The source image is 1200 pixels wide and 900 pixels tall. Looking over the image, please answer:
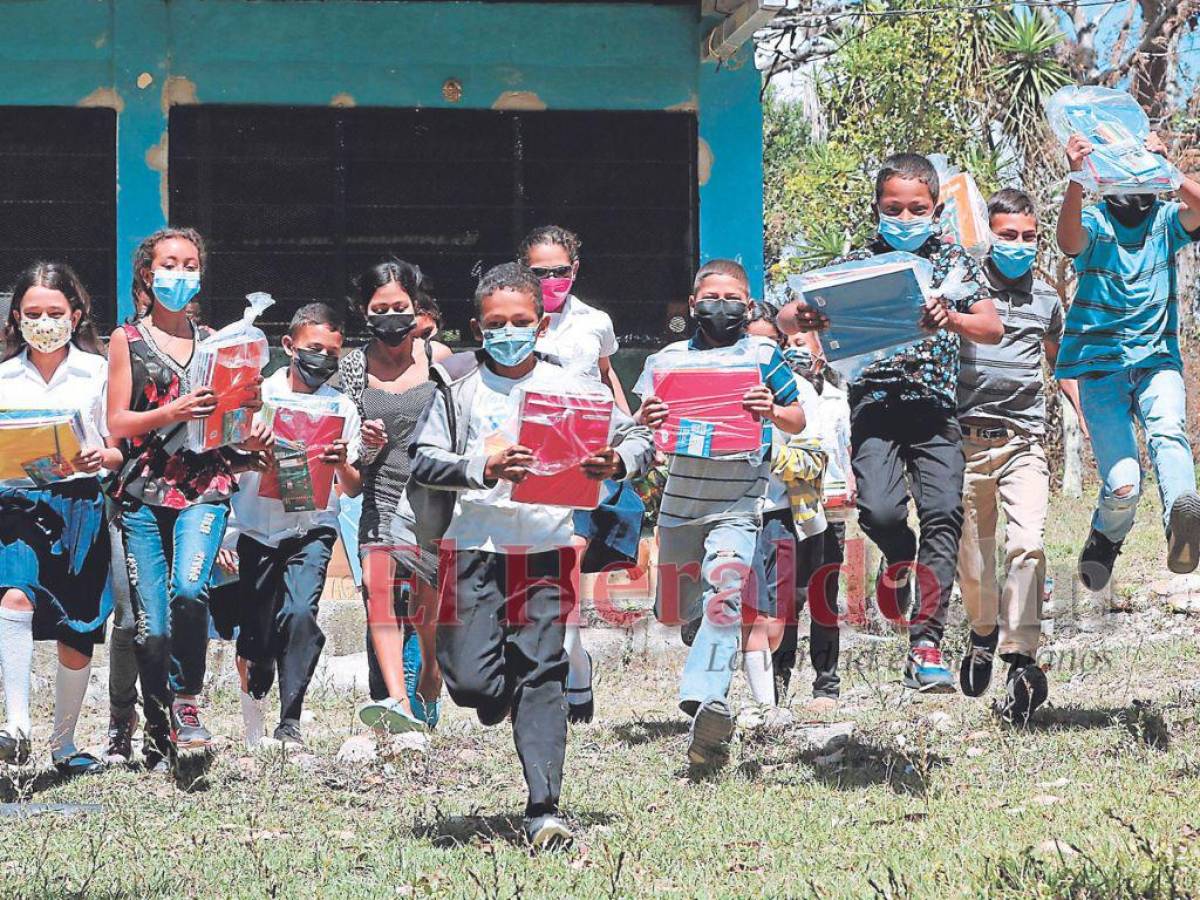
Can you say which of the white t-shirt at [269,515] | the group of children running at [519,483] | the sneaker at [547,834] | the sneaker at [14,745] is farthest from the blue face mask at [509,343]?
the sneaker at [14,745]

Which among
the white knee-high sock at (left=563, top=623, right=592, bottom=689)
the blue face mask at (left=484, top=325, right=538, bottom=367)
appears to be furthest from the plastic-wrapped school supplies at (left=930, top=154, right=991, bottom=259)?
the white knee-high sock at (left=563, top=623, right=592, bottom=689)

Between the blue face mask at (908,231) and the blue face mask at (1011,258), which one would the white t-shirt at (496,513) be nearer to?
the blue face mask at (908,231)

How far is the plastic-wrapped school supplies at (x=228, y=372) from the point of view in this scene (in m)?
6.41

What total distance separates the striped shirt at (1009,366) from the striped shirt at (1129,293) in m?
0.39

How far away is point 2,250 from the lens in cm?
1223

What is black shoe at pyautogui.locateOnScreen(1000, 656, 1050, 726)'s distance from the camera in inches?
280

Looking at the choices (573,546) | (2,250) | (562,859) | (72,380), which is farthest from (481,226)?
(562,859)

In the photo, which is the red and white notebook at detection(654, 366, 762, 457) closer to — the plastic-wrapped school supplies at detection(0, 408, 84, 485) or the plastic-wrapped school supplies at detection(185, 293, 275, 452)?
the plastic-wrapped school supplies at detection(185, 293, 275, 452)

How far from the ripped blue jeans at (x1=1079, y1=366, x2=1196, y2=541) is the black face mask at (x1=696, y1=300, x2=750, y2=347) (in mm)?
1398

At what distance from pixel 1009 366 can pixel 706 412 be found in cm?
149

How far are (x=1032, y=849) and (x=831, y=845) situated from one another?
0.73 m

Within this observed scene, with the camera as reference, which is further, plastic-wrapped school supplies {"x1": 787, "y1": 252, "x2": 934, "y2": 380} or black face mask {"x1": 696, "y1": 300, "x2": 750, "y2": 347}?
black face mask {"x1": 696, "y1": 300, "x2": 750, "y2": 347}

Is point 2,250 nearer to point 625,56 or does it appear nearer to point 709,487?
point 625,56

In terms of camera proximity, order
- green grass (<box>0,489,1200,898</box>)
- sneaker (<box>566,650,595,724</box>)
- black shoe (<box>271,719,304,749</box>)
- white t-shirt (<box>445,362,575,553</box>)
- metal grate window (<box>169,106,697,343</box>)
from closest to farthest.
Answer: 1. green grass (<box>0,489,1200,898</box>)
2. white t-shirt (<box>445,362,575,553</box>)
3. black shoe (<box>271,719,304,749</box>)
4. sneaker (<box>566,650,595,724</box>)
5. metal grate window (<box>169,106,697,343</box>)
